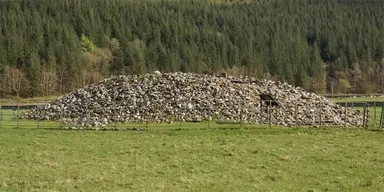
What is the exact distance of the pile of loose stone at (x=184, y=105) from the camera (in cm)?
5344

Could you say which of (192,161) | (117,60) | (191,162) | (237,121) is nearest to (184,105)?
(237,121)

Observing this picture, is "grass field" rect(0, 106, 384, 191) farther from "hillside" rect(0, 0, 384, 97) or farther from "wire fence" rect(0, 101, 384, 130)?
A: "hillside" rect(0, 0, 384, 97)

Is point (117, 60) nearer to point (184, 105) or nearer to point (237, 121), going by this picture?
point (184, 105)

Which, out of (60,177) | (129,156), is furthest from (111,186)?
Result: (129,156)

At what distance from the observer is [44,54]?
159 m

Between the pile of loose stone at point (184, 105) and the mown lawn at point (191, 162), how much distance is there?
9519 millimetres

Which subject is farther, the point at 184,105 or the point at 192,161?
the point at 184,105

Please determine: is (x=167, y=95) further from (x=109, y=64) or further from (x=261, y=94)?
(x=109, y=64)

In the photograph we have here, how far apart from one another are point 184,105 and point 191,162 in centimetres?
2750

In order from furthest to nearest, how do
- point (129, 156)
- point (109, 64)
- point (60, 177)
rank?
point (109, 64)
point (129, 156)
point (60, 177)

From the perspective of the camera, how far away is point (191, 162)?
27.3 meters

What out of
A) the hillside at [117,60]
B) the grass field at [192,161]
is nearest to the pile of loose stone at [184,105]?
the grass field at [192,161]

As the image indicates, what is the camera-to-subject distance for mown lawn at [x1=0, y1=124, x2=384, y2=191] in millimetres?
21328

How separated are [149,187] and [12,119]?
1745 inches
